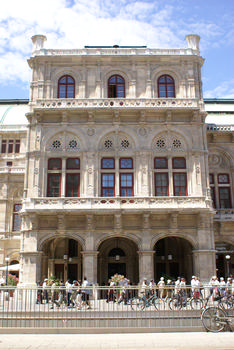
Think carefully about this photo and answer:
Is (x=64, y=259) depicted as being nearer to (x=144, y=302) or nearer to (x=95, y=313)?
(x=144, y=302)

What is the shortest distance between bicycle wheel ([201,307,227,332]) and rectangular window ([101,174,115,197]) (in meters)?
16.4

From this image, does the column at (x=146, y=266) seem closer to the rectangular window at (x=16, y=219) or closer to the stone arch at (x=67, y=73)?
the stone arch at (x=67, y=73)

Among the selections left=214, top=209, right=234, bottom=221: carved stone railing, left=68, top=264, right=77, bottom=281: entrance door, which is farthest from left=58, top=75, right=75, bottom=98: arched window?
left=214, top=209, right=234, bottom=221: carved stone railing

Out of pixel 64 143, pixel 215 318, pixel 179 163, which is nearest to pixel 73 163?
A: pixel 64 143

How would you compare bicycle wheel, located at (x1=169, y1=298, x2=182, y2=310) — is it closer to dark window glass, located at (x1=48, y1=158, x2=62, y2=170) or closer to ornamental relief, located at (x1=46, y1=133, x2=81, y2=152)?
dark window glass, located at (x1=48, y1=158, x2=62, y2=170)

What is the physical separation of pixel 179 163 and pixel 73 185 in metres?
9.12

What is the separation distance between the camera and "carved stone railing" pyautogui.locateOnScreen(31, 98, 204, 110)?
31.5 m

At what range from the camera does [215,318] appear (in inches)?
594

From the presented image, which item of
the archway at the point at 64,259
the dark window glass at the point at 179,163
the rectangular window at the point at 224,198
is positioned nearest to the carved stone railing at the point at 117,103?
the dark window glass at the point at 179,163

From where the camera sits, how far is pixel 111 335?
15.0m

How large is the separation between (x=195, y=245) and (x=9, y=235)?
2049cm

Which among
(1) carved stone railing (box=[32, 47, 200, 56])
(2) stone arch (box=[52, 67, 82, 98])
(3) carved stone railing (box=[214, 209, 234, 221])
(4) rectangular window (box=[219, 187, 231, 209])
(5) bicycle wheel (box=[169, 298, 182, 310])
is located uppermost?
(1) carved stone railing (box=[32, 47, 200, 56])

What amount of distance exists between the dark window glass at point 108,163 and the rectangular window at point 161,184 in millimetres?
3802

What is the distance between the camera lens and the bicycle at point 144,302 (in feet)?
53.5
